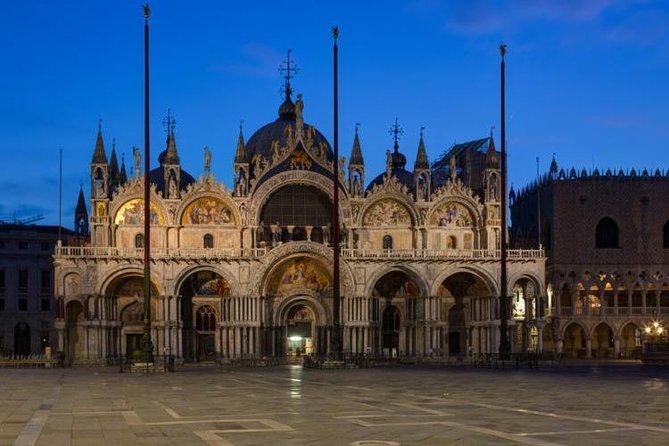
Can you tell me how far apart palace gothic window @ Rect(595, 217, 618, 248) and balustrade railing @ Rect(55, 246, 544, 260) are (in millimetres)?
9794

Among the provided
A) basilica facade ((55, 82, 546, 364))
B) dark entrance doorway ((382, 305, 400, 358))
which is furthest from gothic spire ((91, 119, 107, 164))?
dark entrance doorway ((382, 305, 400, 358))

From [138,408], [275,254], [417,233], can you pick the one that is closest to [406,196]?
[417,233]

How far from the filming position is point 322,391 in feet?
116

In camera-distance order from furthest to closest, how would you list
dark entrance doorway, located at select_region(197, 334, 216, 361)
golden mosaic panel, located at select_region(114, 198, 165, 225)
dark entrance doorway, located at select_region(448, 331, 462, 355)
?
1. dark entrance doorway, located at select_region(448, 331, 462, 355)
2. dark entrance doorway, located at select_region(197, 334, 216, 361)
3. golden mosaic panel, located at select_region(114, 198, 165, 225)

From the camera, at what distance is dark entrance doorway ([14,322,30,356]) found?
10956 cm

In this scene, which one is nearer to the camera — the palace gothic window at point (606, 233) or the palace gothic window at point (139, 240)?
the palace gothic window at point (139, 240)

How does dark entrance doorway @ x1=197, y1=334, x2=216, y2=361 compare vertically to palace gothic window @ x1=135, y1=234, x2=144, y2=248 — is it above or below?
below

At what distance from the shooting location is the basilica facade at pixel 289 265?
251 ft

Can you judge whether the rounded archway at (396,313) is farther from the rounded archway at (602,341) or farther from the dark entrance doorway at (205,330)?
the rounded archway at (602,341)

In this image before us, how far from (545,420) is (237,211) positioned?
189 ft

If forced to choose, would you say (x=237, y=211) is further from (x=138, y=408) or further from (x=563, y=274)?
(x=138, y=408)

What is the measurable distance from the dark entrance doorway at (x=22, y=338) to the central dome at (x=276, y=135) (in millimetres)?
35267

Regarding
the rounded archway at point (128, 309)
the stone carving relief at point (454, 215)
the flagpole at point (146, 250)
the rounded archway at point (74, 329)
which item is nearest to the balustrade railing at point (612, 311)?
the stone carving relief at point (454, 215)

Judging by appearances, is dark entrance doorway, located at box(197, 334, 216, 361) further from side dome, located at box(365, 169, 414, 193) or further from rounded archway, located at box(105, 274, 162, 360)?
side dome, located at box(365, 169, 414, 193)
